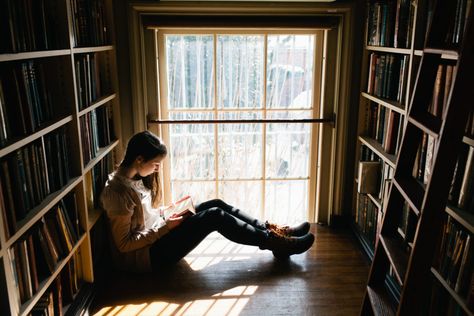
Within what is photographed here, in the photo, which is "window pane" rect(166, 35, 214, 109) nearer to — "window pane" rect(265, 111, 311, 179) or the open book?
"window pane" rect(265, 111, 311, 179)

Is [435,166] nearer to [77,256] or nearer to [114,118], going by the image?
[77,256]

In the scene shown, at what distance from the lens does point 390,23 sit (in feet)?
8.75

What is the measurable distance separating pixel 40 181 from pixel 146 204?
938 millimetres

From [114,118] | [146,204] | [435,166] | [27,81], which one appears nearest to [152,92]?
[114,118]

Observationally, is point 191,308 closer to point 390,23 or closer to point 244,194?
point 244,194

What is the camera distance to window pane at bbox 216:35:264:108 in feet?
10.3

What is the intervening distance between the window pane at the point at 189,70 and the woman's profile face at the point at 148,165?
0.74 m

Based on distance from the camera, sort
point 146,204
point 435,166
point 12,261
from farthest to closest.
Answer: point 146,204, point 12,261, point 435,166

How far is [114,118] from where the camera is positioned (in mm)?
3062

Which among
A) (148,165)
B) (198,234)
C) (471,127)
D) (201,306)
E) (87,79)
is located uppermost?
(87,79)

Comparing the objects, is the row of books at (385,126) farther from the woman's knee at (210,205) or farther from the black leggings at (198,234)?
the woman's knee at (210,205)

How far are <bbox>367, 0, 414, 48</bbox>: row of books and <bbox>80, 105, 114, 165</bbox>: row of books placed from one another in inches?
69.6

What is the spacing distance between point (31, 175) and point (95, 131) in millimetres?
900

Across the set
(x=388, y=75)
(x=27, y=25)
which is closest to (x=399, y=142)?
(x=388, y=75)
